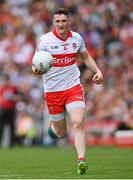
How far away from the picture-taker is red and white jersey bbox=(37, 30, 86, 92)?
11375 millimetres

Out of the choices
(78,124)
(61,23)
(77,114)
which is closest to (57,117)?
(77,114)

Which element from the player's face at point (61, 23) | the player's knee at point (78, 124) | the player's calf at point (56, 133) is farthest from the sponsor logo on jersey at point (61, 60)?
the player's calf at point (56, 133)

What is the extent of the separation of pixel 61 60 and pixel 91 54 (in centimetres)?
1255

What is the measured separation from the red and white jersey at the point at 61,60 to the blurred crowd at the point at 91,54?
10060 mm

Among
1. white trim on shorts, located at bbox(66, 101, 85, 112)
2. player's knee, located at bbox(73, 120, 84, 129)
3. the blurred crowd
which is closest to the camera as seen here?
player's knee, located at bbox(73, 120, 84, 129)

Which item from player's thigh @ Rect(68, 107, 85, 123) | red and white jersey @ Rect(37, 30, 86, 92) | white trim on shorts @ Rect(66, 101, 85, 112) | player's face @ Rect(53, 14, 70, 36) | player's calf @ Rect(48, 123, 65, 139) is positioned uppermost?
player's face @ Rect(53, 14, 70, 36)

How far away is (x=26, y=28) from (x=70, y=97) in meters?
15.0

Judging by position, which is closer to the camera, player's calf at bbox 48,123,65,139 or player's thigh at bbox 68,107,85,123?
player's thigh at bbox 68,107,85,123

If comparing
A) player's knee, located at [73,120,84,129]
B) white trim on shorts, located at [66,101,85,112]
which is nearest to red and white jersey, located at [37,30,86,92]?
white trim on shorts, located at [66,101,85,112]

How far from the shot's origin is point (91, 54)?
23.9 meters

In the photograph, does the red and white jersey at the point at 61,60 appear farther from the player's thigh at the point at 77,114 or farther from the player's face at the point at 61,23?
the player's thigh at the point at 77,114

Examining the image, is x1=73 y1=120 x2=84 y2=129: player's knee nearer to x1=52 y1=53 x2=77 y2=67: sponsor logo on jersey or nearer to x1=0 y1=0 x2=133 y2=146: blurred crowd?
x1=52 y1=53 x2=77 y2=67: sponsor logo on jersey

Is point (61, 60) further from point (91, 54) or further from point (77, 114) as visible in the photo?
point (91, 54)

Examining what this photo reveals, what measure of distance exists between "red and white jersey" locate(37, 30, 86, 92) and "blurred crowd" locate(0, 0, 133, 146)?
1006 cm
